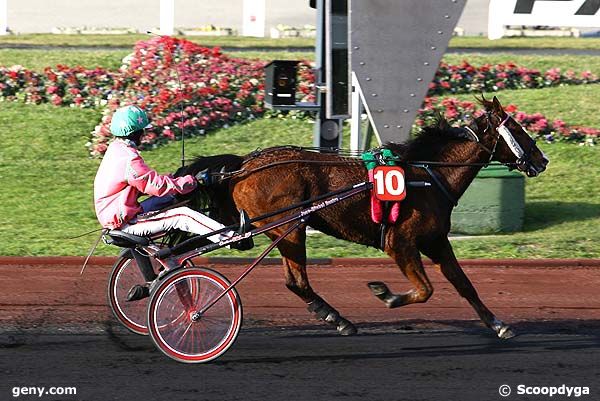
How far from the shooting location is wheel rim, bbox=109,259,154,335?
8305 millimetres

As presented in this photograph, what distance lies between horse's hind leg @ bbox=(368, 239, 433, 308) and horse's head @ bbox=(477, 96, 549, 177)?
106 cm

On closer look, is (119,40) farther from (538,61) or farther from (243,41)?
(538,61)

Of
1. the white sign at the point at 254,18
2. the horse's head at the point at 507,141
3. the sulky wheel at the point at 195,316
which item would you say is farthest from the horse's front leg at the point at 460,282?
the white sign at the point at 254,18

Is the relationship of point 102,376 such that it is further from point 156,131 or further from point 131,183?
point 156,131

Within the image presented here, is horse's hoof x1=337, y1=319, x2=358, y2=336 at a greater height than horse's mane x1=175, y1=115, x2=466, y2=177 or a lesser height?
lesser

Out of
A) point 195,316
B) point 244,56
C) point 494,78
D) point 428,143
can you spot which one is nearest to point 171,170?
point 244,56

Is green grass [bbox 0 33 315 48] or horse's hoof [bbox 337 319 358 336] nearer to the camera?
horse's hoof [bbox 337 319 358 336]

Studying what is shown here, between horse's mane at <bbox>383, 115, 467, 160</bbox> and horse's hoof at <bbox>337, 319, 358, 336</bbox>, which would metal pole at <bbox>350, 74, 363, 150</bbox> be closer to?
horse's mane at <bbox>383, 115, 467, 160</bbox>

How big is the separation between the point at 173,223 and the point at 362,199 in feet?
4.62

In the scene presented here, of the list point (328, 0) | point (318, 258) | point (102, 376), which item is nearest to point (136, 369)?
point (102, 376)

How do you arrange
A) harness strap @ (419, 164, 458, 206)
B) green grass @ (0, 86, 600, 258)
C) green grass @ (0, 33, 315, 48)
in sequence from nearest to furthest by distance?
harness strap @ (419, 164, 458, 206)
green grass @ (0, 86, 600, 258)
green grass @ (0, 33, 315, 48)

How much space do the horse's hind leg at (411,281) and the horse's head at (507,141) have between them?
→ 1062mm

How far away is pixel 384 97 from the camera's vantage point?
A: 1133 centimetres

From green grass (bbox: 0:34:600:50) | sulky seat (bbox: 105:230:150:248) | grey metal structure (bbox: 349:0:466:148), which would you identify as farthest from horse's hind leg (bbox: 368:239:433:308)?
green grass (bbox: 0:34:600:50)
